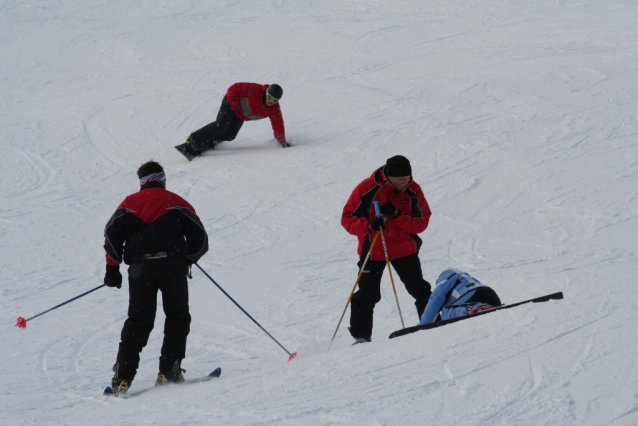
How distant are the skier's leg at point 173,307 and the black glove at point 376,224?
132 centimetres

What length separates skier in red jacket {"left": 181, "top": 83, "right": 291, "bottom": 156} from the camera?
10.4m

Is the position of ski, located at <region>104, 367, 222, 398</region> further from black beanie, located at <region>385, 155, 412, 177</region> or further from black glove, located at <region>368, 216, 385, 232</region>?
black beanie, located at <region>385, 155, 412, 177</region>

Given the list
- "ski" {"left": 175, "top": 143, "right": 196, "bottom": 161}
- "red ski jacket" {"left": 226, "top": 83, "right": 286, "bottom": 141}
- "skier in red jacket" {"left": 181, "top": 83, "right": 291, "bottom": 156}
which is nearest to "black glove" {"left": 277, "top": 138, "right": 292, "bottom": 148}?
"skier in red jacket" {"left": 181, "top": 83, "right": 291, "bottom": 156}

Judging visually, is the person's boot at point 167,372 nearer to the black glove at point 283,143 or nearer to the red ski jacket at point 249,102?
the red ski jacket at point 249,102

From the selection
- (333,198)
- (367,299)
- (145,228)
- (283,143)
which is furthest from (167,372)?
(283,143)

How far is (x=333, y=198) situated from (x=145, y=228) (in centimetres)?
467

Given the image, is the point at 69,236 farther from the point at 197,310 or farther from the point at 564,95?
the point at 564,95

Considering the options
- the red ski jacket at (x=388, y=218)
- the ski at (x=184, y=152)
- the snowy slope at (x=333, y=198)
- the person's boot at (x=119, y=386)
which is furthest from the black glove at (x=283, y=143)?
the person's boot at (x=119, y=386)

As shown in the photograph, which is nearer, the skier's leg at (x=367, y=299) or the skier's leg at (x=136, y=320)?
the skier's leg at (x=136, y=320)

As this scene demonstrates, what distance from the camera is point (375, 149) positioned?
1038 centimetres

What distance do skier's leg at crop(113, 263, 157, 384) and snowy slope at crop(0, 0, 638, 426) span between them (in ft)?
0.84

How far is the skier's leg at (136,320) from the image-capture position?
14.8ft

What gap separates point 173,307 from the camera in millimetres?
4637

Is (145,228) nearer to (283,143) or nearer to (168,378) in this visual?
(168,378)
